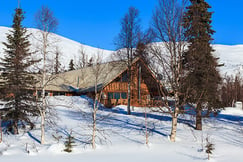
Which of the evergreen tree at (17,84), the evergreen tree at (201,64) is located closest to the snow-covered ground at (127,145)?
the evergreen tree at (17,84)

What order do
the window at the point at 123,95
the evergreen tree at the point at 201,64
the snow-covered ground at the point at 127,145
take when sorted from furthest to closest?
1. the window at the point at 123,95
2. the evergreen tree at the point at 201,64
3. the snow-covered ground at the point at 127,145

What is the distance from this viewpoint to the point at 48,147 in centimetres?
1227

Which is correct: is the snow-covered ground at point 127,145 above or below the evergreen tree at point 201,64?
below

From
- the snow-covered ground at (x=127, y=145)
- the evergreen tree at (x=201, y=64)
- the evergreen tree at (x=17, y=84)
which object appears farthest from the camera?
the evergreen tree at (x=17, y=84)

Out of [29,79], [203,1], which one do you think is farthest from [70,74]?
[203,1]

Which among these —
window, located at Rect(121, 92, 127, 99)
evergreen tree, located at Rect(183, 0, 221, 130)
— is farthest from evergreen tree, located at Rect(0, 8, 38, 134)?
window, located at Rect(121, 92, 127, 99)

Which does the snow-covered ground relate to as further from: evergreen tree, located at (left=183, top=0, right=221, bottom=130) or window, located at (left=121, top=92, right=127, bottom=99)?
window, located at (left=121, top=92, right=127, bottom=99)

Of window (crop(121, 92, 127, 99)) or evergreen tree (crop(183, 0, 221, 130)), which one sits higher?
evergreen tree (crop(183, 0, 221, 130))

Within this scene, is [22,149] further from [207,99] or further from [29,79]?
[207,99]

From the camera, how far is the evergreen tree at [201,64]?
1547cm

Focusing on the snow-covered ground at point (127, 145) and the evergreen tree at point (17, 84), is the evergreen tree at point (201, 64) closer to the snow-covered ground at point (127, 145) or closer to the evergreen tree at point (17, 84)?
the snow-covered ground at point (127, 145)

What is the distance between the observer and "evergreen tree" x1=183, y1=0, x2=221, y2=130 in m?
15.5

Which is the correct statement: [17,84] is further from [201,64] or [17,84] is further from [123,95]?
[123,95]

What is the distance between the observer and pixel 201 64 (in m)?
16.0
